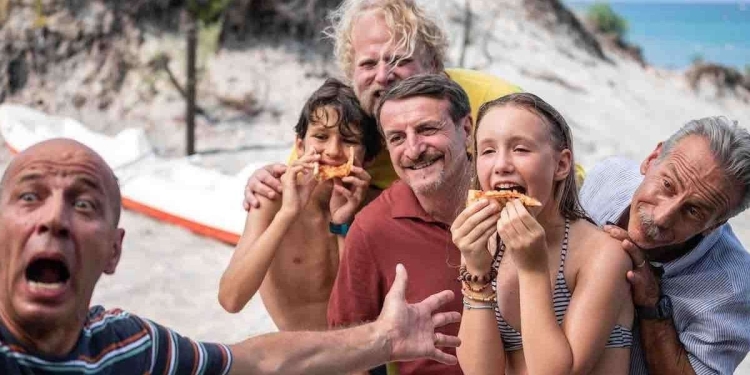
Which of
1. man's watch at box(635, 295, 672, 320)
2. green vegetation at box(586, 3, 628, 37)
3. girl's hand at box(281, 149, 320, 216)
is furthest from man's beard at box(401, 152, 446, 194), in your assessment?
green vegetation at box(586, 3, 628, 37)

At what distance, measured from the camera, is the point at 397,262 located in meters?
2.94

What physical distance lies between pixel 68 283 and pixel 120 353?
184 millimetres

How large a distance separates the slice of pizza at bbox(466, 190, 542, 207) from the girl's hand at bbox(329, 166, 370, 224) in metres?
0.76

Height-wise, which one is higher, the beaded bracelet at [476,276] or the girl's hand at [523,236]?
the girl's hand at [523,236]

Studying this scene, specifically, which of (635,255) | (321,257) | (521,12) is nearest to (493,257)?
(635,255)

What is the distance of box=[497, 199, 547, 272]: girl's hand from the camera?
95.4 inches

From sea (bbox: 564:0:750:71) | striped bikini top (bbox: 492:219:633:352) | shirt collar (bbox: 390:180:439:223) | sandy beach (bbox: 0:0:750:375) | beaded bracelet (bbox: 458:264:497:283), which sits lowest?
sea (bbox: 564:0:750:71)

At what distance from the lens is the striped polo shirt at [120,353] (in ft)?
5.96

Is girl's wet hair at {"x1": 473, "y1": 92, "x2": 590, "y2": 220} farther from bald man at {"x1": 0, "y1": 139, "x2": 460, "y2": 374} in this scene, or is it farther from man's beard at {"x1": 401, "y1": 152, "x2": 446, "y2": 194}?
bald man at {"x1": 0, "y1": 139, "x2": 460, "y2": 374}

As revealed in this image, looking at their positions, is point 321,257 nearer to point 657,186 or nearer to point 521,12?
point 657,186

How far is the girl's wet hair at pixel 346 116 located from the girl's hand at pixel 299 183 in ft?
0.51

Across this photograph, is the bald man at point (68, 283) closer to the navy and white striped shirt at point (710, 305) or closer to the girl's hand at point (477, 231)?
the girl's hand at point (477, 231)

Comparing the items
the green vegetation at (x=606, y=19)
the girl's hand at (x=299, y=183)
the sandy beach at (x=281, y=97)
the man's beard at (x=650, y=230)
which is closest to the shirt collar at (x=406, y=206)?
the girl's hand at (x=299, y=183)

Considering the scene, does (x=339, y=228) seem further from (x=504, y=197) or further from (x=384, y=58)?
(x=504, y=197)
